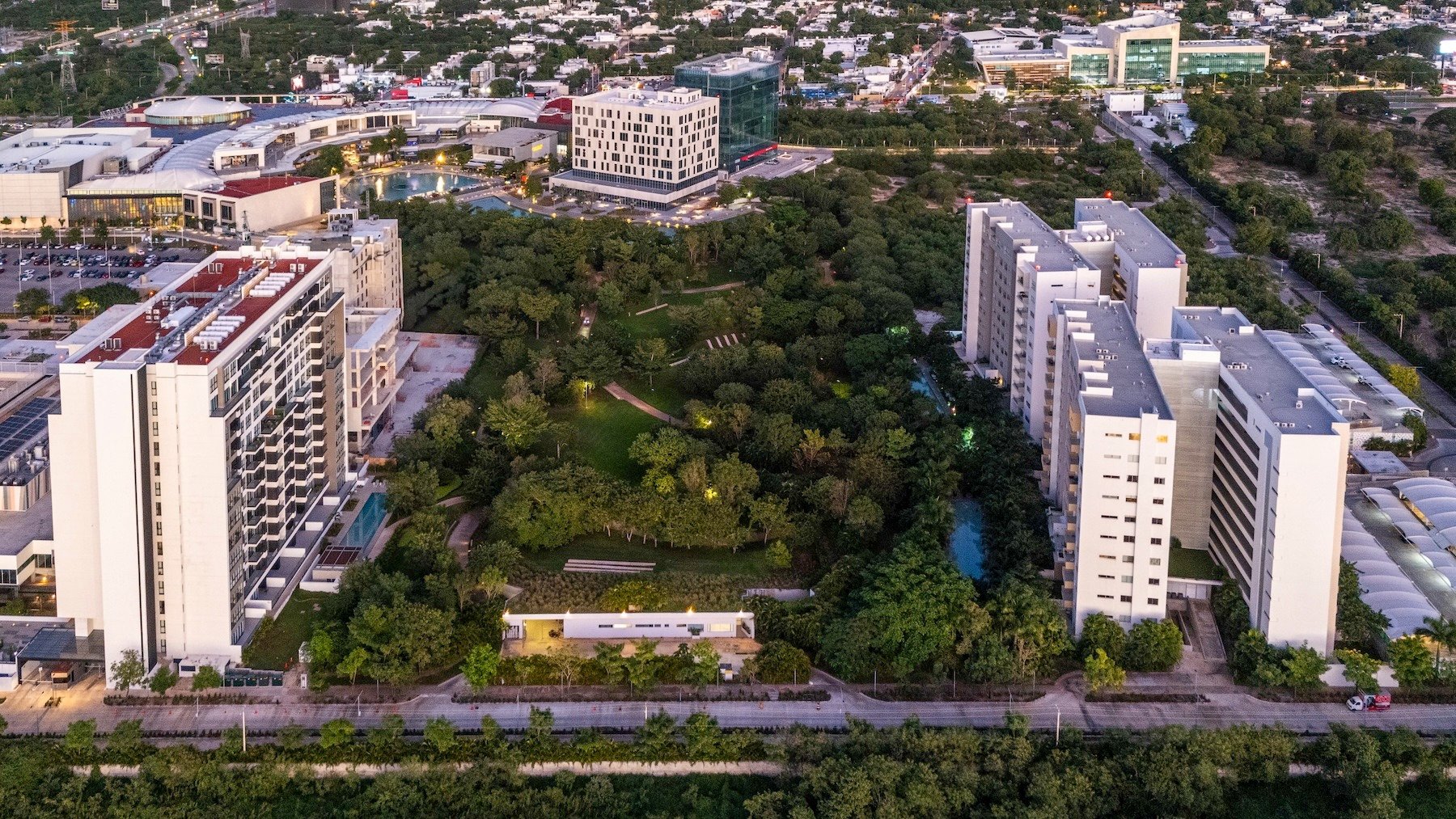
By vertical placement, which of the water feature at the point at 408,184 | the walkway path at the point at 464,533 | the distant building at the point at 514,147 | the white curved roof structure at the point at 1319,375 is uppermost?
the distant building at the point at 514,147

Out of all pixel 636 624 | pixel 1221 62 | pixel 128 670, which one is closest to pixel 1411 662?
pixel 636 624

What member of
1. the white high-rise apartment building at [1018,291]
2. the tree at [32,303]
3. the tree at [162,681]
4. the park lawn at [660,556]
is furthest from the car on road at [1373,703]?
the tree at [32,303]

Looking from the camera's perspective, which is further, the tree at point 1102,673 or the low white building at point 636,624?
the low white building at point 636,624

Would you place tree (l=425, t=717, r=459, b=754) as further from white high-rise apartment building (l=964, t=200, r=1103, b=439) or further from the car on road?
white high-rise apartment building (l=964, t=200, r=1103, b=439)

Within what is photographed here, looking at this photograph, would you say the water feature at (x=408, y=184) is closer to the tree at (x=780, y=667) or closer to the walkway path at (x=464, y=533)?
the walkway path at (x=464, y=533)

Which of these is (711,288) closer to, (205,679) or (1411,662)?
(205,679)
